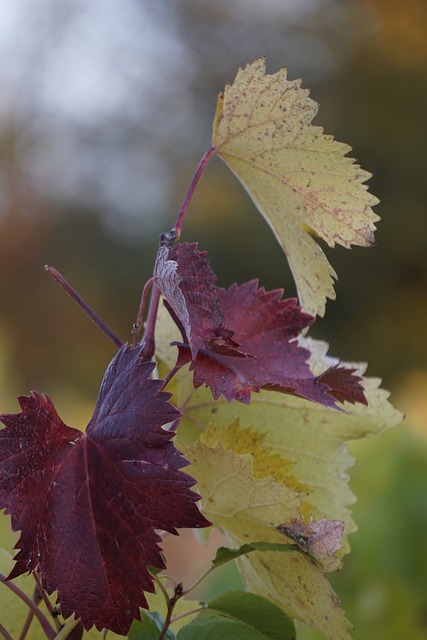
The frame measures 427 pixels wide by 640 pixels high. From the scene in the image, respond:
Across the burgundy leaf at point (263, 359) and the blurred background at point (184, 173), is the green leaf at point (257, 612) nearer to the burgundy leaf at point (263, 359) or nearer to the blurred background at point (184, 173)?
the burgundy leaf at point (263, 359)

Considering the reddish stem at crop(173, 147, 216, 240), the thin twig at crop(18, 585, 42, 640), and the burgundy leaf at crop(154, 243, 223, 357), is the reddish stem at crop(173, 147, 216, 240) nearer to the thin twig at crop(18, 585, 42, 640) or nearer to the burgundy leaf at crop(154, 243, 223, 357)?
the burgundy leaf at crop(154, 243, 223, 357)

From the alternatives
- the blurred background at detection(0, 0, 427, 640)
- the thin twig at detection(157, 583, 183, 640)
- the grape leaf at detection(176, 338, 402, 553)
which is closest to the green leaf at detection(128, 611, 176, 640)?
the thin twig at detection(157, 583, 183, 640)

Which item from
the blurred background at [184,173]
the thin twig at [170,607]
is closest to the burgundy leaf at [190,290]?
the thin twig at [170,607]

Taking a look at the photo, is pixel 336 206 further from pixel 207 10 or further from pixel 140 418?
pixel 207 10

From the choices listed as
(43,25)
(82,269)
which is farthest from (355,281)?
(43,25)

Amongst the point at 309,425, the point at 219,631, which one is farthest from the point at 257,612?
the point at 309,425

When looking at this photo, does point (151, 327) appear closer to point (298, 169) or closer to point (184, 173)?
point (298, 169)
